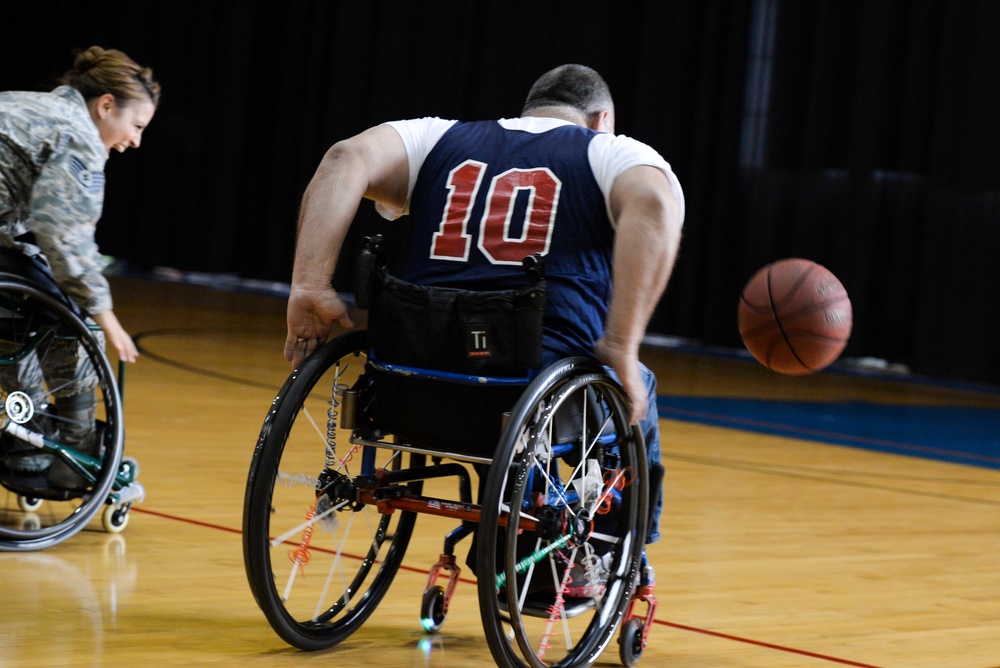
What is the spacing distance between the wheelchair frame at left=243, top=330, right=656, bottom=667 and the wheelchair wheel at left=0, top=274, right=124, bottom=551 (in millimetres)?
592

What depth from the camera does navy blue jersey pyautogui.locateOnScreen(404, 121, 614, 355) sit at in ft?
7.52

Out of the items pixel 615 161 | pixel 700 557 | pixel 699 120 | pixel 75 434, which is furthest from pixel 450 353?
pixel 699 120

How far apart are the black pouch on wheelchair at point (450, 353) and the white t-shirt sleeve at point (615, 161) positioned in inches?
8.8

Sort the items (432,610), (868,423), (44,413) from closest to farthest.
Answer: (432,610) < (44,413) < (868,423)

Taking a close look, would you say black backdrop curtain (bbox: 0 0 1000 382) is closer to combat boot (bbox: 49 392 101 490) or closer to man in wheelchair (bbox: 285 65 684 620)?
combat boot (bbox: 49 392 101 490)

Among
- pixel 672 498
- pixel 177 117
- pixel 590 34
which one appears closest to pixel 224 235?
pixel 177 117

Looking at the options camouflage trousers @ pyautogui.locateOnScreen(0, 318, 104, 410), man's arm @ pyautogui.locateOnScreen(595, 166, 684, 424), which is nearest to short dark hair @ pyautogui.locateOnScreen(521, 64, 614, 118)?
man's arm @ pyautogui.locateOnScreen(595, 166, 684, 424)

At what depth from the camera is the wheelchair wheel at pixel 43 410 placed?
294 cm

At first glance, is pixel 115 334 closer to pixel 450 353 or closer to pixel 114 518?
pixel 114 518

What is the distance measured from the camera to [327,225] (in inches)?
90.7

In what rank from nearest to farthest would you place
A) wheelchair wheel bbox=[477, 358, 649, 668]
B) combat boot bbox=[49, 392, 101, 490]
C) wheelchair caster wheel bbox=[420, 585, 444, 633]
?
wheelchair wheel bbox=[477, 358, 649, 668], wheelchair caster wheel bbox=[420, 585, 444, 633], combat boot bbox=[49, 392, 101, 490]

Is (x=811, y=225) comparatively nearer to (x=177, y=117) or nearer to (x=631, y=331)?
(x=177, y=117)

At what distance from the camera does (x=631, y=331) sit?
7.41 feet

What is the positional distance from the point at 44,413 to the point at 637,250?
4.79 feet
